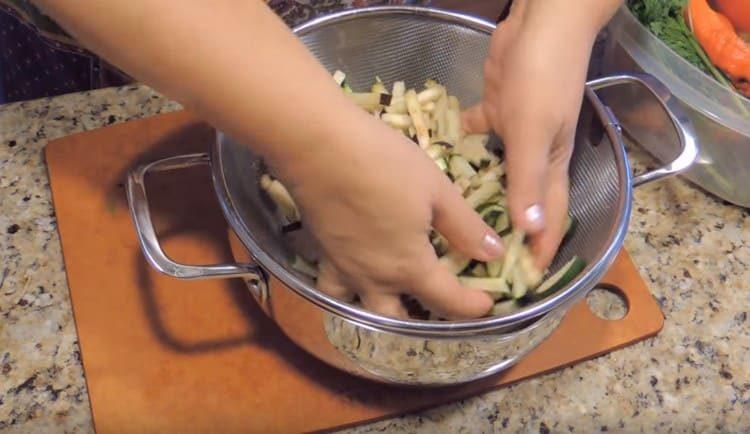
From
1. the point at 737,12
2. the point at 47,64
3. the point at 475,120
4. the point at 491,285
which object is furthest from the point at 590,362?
the point at 47,64

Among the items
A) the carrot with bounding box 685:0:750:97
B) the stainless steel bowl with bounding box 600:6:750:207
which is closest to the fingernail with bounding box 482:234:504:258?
the stainless steel bowl with bounding box 600:6:750:207

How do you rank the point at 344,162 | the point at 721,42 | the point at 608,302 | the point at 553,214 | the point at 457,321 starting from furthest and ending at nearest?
the point at 721,42
the point at 608,302
the point at 553,214
the point at 457,321
the point at 344,162

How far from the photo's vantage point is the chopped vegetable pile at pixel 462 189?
0.69 metres

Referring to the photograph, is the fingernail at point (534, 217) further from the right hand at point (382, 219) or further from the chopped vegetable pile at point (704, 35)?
the chopped vegetable pile at point (704, 35)

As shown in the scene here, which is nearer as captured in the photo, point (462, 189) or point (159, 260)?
point (159, 260)

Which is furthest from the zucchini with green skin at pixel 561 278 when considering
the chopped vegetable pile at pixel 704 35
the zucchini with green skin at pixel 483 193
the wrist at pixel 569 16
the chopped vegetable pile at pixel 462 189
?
the chopped vegetable pile at pixel 704 35

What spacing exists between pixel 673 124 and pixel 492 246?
28 cm

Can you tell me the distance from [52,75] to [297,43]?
0.70 m

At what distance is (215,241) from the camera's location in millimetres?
840

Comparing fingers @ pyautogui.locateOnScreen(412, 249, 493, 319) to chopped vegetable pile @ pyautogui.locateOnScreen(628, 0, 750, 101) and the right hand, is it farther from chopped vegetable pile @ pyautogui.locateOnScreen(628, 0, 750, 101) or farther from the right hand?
chopped vegetable pile @ pyautogui.locateOnScreen(628, 0, 750, 101)

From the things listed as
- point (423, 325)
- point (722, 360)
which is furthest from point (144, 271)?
point (722, 360)

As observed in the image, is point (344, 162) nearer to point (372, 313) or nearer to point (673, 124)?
point (372, 313)

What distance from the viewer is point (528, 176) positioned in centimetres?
67

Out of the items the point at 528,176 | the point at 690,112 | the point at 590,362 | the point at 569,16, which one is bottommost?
the point at 590,362
